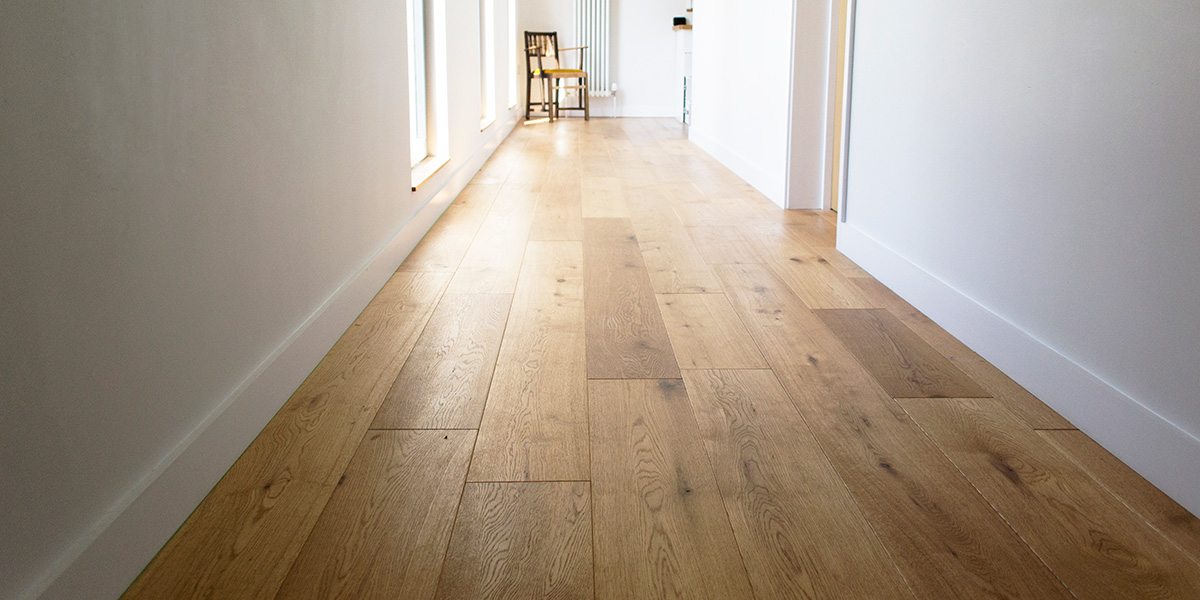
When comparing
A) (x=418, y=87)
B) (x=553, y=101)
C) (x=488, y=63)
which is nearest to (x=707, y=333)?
(x=418, y=87)

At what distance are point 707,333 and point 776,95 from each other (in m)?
2.49

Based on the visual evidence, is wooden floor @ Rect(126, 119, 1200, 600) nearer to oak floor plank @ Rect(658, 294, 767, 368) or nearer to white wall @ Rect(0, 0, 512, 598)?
oak floor plank @ Rect(658, 294, 767, 368)

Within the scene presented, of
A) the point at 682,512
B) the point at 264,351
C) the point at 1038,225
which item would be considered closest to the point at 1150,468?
the point at 1038,225

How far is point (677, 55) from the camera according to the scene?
11.4 metres

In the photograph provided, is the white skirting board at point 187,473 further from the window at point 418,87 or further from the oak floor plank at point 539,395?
the window at point 418,87

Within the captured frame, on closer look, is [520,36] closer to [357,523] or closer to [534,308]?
[534,308]

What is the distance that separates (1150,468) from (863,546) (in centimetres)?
56

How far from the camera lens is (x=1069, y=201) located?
195 cm

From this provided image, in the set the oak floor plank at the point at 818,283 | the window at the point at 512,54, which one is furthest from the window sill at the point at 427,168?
the window at the point at 512,54

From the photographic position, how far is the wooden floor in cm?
135

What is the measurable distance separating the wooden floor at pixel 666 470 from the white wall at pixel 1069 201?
8cm

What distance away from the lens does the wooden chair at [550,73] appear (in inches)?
414

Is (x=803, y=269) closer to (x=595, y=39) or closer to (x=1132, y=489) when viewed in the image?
(x=1132, y=489)

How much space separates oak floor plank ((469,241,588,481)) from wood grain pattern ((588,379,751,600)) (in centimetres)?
5
